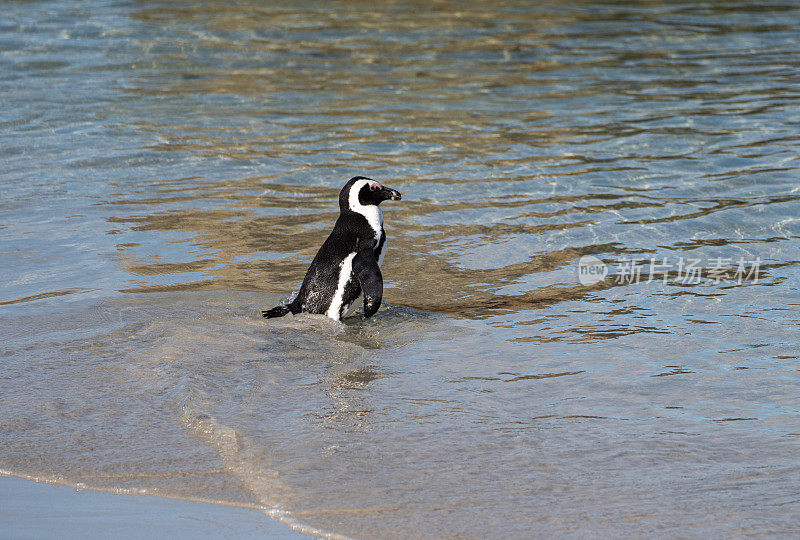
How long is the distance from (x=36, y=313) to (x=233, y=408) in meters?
2.20

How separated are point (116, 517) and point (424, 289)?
11.7 feet

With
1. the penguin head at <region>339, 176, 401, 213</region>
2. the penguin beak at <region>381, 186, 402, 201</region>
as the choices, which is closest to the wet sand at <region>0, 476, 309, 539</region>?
the penguin head at <region>339, 176, 401, 213</region>

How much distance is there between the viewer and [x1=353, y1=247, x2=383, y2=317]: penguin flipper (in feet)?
19.8

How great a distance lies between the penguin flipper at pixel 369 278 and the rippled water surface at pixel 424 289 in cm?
18

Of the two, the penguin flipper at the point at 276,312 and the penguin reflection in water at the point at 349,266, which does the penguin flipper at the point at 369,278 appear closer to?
the penguin reflection in water at the point at 349,266

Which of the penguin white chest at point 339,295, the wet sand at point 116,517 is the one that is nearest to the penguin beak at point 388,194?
the penguin white chest at point 339,295

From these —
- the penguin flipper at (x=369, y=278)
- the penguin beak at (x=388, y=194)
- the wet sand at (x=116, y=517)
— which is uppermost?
the penguin beak at (x=388, y=194)

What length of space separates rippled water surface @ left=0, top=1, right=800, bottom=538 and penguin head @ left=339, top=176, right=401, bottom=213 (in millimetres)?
701

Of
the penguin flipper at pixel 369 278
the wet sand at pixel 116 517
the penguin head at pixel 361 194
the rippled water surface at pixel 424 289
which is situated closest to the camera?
the wet sand at pixel 116 517

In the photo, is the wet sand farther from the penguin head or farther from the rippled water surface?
the penguin head

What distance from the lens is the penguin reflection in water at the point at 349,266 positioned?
20.3 feet

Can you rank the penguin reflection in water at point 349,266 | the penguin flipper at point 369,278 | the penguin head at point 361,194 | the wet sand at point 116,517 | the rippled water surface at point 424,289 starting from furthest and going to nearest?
1. the penguin head at point 361,194
2. the penguin reflection in water at point 349,266
3. the penguin flipper at point 369,278
4. the rippled water surface at point 424,289
5. the wet sand at point 116,517

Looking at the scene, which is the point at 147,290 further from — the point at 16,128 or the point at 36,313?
the point at 16,128

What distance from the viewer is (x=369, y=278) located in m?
6.17
